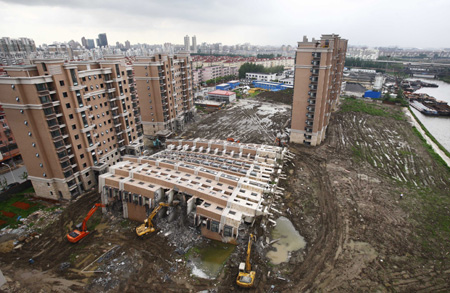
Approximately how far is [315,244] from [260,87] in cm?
8684

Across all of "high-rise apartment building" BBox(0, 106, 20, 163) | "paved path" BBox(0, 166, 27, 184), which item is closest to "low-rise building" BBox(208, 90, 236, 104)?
"high-rise apartment building" BBox(0, 106, 20, 163)

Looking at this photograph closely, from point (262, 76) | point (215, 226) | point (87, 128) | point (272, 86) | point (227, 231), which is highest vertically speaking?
point (87, 128)

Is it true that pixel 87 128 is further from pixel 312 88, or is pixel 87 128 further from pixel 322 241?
pixel 312 88

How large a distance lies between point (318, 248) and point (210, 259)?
10595 millimetres

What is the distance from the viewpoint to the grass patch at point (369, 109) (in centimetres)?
6500

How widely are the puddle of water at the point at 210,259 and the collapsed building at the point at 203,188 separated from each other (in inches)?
32.3

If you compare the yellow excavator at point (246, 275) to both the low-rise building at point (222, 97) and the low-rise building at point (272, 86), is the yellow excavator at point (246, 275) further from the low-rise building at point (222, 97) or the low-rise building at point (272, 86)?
the low-rise building at point (272, 86)

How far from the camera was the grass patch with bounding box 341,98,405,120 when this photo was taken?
6500 cm

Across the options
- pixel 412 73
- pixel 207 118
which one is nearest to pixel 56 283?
pixel 207 118

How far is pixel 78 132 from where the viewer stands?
30062 mm

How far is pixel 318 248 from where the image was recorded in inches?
883

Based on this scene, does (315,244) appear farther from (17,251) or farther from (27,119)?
(27,119)

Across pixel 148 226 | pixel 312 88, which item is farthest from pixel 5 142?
pixel 312 88

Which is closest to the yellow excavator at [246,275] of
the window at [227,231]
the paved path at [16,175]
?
the window at [227,231]
